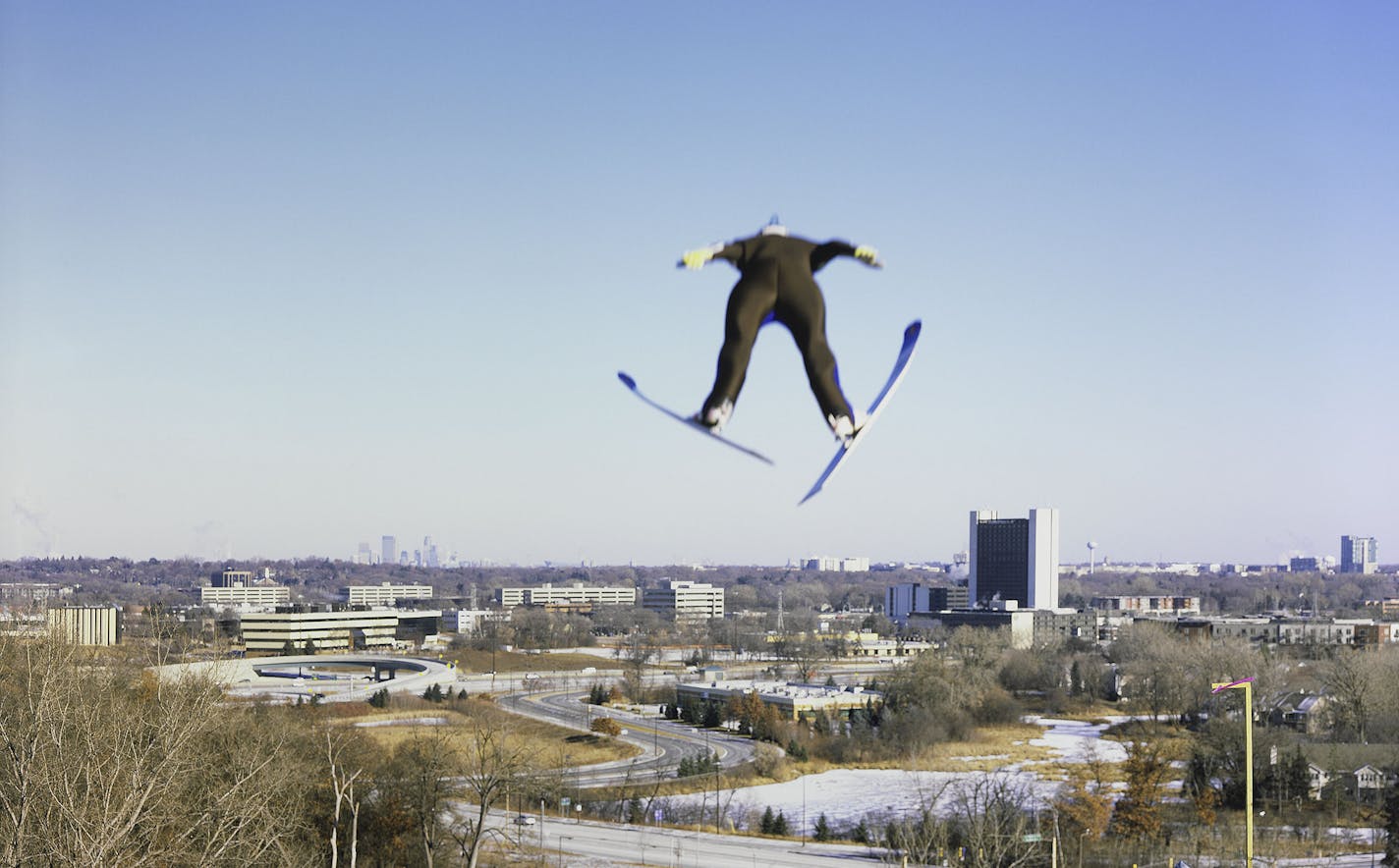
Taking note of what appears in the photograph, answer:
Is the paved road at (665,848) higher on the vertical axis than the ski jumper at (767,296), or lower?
lower

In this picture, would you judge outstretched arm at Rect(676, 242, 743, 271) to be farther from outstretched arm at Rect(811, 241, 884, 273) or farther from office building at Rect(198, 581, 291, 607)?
office building at Rect(198, 581, 291, 607)

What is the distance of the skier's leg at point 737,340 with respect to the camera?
5.89 metres

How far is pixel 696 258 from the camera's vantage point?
218 inches

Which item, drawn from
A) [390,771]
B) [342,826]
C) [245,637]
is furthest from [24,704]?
[245,637]

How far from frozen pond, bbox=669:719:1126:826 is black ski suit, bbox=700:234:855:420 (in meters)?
26.4

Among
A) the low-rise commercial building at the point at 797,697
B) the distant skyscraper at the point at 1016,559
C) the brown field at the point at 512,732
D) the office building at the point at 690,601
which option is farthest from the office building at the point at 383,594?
the brown field at the point at 512,732

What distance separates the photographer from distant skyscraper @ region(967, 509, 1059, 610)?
390 feet

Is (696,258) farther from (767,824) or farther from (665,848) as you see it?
(767,824)

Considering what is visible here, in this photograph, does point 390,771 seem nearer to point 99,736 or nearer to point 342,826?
point 342,826

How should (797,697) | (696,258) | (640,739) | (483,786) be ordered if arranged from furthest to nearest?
(797,697)
(640,739)
(483,786)
(696,258)

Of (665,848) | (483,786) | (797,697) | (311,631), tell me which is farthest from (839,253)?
(311,631)

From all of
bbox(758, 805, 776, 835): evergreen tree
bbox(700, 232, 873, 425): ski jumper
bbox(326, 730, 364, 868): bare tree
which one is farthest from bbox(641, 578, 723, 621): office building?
bbox(700, 232, 873, 425): ski jumper

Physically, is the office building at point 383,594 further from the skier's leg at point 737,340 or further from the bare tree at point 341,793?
the skier's leg at point 737,340

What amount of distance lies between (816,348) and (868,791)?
3383cm
